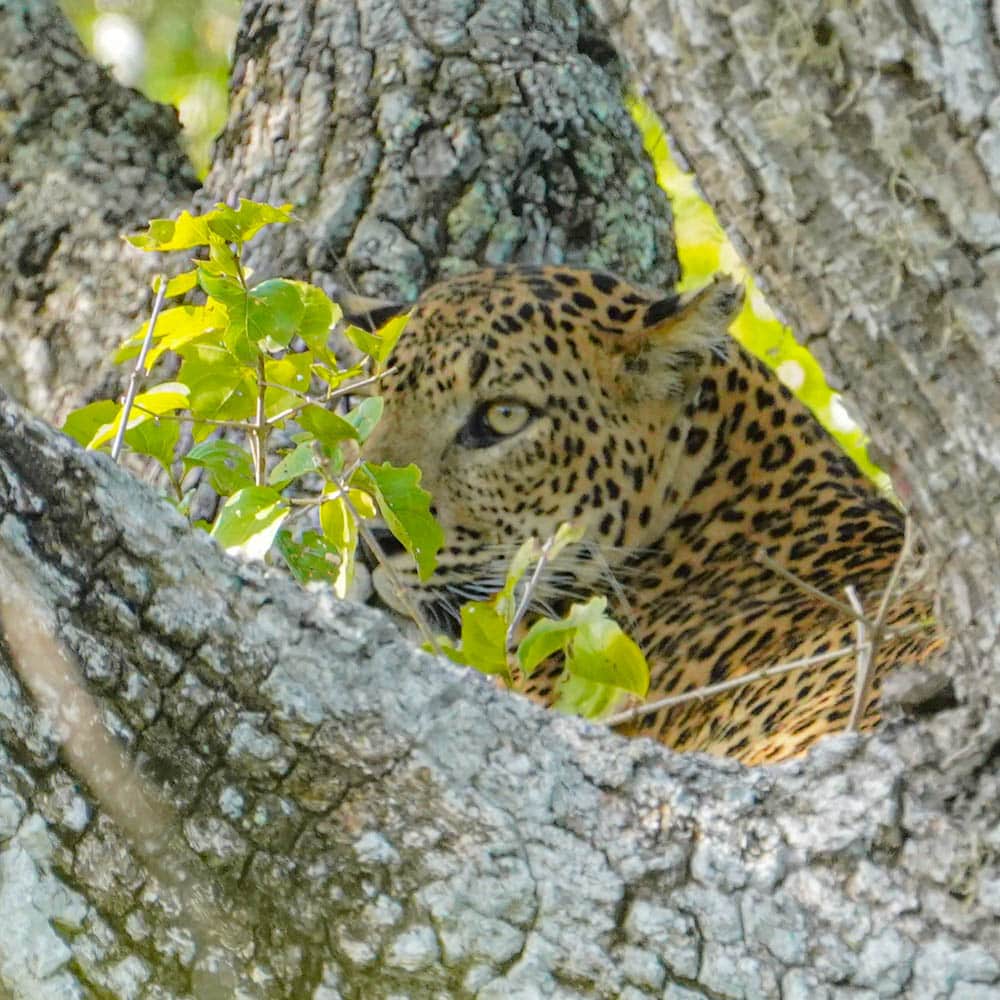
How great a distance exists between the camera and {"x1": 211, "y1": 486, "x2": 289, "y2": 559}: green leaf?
313 centimetres

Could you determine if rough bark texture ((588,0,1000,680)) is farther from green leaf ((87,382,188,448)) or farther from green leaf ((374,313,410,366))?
green leaf ((374,313,410,366))

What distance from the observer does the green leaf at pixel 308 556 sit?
3.71 meters

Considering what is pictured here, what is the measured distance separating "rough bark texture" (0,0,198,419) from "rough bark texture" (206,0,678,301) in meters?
0.37

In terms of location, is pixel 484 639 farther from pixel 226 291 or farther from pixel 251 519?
pixel 226 291

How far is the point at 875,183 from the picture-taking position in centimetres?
214

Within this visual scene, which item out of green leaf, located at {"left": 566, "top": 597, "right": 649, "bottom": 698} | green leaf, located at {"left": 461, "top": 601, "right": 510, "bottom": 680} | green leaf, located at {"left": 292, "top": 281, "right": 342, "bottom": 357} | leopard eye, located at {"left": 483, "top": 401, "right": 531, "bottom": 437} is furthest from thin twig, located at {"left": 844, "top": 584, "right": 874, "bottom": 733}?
leopard eye, located at {"left": 483, "top": 401, "right": 531, "bottom": 437}

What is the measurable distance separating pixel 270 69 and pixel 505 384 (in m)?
1.62

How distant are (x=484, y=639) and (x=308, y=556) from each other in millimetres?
688

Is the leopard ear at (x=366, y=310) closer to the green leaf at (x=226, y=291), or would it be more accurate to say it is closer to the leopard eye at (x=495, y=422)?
the leopard eye at (x=495, y=422)

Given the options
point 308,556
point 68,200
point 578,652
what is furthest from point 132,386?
point 68,200

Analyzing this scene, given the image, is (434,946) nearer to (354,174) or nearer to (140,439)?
(140,439)

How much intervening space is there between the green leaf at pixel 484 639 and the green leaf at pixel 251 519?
1.22ft

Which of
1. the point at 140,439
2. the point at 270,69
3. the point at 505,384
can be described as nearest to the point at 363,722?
the point at 140,439

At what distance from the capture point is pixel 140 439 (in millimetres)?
3770
